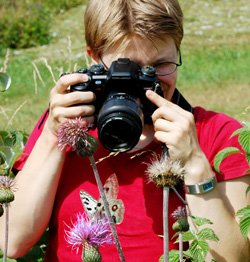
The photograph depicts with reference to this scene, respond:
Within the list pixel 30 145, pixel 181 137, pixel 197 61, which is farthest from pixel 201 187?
pixel 197 61

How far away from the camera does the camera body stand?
Result: 3.88 feet

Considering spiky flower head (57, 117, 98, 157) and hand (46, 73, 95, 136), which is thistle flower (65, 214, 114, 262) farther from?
hand (46, 73, 95, 136)

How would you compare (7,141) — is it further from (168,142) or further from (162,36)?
(168,142)

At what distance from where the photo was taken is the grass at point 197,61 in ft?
15.4

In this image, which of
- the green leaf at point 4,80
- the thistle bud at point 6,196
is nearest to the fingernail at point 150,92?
the thistle bud at point 6,196

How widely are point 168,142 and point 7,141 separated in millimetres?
768

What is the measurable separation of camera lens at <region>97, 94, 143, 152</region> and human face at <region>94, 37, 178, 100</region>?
0.26 m

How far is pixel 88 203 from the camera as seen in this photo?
1.41 metres

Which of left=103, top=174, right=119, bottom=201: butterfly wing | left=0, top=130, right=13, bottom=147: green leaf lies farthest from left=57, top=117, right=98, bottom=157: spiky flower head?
left=0, top=130, right=13, bottom=147: green leaf

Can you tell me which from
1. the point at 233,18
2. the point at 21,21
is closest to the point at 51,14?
the point at 21,21

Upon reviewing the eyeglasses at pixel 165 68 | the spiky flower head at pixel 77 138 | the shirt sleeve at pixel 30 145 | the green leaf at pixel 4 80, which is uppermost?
the spiky flower head at pixel 77 138

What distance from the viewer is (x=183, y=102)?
163 cm

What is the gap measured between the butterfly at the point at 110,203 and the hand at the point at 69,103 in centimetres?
18

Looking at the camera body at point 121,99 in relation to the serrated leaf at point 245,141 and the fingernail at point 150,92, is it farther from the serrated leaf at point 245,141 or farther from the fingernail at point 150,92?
the serrated leaf at point 245,141
